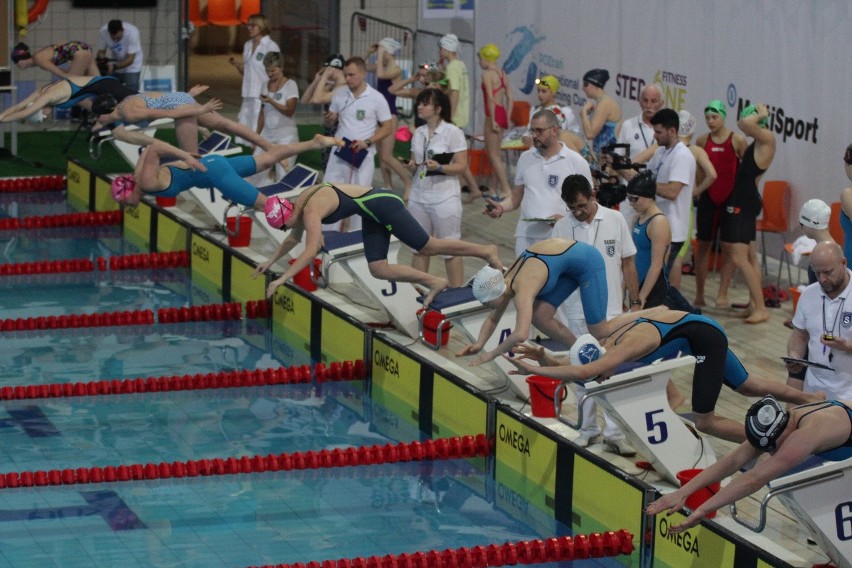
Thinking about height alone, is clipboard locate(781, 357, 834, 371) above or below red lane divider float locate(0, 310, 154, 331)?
above

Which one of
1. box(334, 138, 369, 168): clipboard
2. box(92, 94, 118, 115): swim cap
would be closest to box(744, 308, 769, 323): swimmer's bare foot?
box(334, 138, 369, 168): clipboard

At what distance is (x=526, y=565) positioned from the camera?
6.09 metres

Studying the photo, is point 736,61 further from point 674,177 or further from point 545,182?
point 545,182

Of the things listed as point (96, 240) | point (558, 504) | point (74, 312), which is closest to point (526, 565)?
point (558, 504)

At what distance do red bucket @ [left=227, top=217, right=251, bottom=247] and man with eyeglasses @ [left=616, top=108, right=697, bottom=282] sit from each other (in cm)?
339

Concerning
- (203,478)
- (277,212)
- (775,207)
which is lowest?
(203,478)

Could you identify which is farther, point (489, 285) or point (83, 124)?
point (83, 124)

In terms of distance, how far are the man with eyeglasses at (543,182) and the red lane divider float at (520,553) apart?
7.84 feet

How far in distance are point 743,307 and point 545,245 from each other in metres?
3.36

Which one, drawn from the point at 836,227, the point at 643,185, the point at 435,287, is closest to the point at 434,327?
the point at 435,287

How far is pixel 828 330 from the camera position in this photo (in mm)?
5879

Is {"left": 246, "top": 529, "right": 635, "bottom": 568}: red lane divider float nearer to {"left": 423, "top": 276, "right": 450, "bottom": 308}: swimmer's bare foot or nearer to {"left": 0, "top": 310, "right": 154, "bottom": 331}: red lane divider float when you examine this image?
{"left": 423, "top": 276, "right": 450, "bottom": 308}: swimmer's bare foot

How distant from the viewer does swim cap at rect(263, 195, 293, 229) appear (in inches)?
315

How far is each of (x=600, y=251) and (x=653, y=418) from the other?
1.02m
